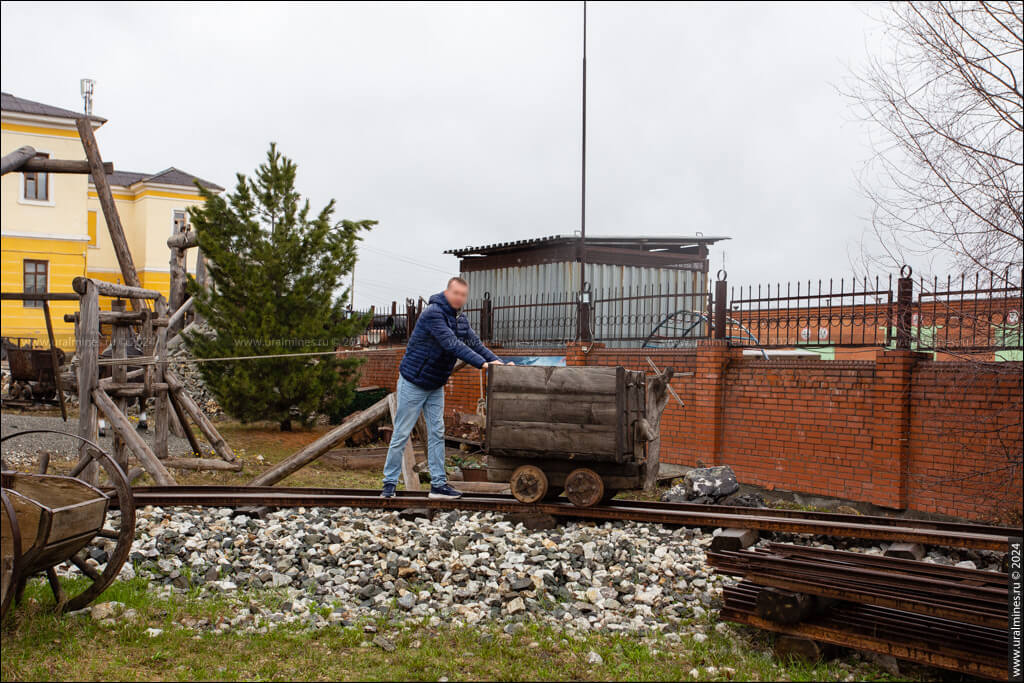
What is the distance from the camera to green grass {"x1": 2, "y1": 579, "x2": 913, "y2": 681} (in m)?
4.15

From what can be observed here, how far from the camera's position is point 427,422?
748 cm

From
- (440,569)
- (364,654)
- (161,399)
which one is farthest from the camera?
(161,399)

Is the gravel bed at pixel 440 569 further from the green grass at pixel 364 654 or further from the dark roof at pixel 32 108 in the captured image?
the dark roof at pixel 32 108

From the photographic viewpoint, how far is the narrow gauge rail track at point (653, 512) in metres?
6.06

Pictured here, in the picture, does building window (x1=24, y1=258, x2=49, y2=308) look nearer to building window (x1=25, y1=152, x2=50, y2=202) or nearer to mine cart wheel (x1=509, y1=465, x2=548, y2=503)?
building window (x1=25, y1=152, x2=50, y2=202)

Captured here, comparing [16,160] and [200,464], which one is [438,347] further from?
[16,160]

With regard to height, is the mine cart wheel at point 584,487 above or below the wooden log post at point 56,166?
below

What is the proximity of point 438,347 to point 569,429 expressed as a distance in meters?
1.48

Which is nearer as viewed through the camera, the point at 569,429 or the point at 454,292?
the point at 569,429

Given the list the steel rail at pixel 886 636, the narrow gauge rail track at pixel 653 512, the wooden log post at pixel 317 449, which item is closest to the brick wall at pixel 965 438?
the narrow gauge rail track at pixel 653 512

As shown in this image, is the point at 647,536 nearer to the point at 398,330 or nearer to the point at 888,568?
the point at 888,568

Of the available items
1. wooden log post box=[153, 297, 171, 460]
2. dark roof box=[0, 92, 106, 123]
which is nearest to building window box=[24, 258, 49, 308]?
dark roof box=[0, 92, 106, 123]

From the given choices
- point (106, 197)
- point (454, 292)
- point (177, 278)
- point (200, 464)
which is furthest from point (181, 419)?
point (177, 278)

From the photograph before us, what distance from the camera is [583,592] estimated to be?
5.46m
